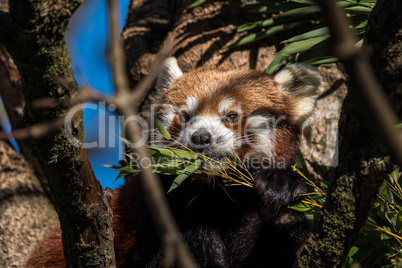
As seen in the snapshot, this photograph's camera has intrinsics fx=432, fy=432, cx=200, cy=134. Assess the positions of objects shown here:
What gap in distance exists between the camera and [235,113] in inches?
110

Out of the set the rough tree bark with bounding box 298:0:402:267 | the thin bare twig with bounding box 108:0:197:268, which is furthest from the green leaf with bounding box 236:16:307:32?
the thin bare twig with bounding box 108:0:197:268

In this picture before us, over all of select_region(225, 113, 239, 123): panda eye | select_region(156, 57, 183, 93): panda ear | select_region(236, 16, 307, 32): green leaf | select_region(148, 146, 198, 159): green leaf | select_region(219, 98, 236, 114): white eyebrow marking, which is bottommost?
select_region(148, 146, 198, 159): green leaf

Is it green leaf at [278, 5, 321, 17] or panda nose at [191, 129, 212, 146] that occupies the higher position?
green leaf at [278, 5, 321, 17]

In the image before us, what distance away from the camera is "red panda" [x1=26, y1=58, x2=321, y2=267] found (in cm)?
246

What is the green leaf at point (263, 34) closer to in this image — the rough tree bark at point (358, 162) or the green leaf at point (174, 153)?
the green leaf at point (174, 153)

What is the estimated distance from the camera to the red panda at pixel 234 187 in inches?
97.0

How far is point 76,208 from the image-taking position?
5.65 feet

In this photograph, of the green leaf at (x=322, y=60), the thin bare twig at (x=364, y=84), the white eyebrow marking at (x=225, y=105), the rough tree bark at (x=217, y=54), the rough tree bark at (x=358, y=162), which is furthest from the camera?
the rough tree bark at (x=217, y=54)

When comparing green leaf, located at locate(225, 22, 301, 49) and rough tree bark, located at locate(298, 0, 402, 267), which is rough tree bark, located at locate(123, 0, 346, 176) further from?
rough tree bark, located at locate(298, 0, 402, 267)

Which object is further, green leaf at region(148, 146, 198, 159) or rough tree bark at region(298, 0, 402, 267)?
green leaf at region(148, 146, 198, 159)

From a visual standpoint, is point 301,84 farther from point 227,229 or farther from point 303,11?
point 227,229

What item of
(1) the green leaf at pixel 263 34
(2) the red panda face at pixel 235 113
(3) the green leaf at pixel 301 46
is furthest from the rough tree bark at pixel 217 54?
(2) the red panda face at pixel 235 113

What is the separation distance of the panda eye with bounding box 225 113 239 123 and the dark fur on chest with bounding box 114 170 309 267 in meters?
0.42

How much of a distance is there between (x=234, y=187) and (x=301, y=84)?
93cm
